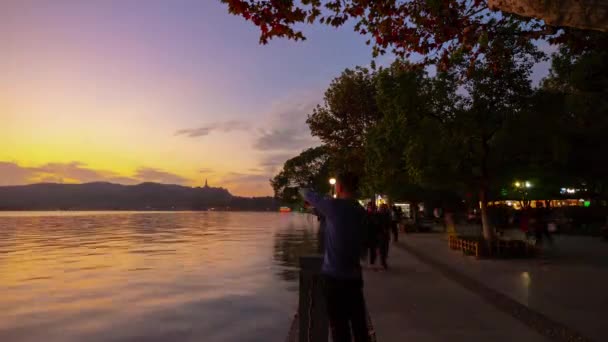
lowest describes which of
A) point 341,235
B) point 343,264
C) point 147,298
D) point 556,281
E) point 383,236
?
point 147,298

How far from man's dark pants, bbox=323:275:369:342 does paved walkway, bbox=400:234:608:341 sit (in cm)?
389

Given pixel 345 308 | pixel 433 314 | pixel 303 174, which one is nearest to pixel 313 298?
pixel 345 308

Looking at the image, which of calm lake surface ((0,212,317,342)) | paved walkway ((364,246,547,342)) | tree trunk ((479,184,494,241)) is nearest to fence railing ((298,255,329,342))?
paved walkway ((364,246,547,342))

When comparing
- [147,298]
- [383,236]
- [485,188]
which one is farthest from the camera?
[485,188]

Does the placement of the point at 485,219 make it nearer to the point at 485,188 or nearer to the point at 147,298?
the point at 485,188

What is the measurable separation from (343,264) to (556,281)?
Result: 9.21m

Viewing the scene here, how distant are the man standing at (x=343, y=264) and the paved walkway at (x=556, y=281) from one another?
155 inches

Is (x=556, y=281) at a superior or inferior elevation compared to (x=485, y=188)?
inferior

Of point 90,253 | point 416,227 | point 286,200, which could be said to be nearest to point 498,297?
point 90,253

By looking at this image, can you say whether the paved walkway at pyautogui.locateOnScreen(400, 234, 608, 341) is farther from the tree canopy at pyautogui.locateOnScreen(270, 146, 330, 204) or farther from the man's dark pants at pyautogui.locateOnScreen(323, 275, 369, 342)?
the tree canopy at pyautogui.locateOnScreen(270, 146, 330, 204)

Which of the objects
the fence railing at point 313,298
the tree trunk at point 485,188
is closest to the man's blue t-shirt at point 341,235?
the fence railing at point 313,298

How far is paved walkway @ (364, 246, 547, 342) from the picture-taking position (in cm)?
685

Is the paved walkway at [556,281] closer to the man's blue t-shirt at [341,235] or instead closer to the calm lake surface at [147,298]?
the man's blue t-shirt at [341,235]

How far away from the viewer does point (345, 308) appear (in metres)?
4.51
